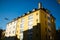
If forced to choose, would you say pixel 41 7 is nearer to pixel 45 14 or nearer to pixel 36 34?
pixel 45 14

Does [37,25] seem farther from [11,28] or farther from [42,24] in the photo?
[11,28]

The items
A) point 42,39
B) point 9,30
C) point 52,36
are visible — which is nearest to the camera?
point 42,39

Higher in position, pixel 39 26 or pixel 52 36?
pixel 39 26

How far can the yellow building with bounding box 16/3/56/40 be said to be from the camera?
36.4m

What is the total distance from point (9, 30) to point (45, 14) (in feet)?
80.0

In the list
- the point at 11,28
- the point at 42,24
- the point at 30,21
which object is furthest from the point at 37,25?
the point at 11,28

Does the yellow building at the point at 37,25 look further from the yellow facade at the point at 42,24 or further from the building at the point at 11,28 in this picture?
the building at the point at 11,28

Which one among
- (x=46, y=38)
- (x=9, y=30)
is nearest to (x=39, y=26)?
(x=46, y=38)

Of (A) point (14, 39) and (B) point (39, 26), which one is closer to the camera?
(B) point (39, 26)

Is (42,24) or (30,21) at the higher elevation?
(30,21)

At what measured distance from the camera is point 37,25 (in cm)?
3681

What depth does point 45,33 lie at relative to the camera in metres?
37.5

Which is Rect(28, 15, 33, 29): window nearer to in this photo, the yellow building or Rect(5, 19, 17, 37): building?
the yellow building

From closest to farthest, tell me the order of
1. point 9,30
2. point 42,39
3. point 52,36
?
point 42,39, point 52,36, point 9,30
